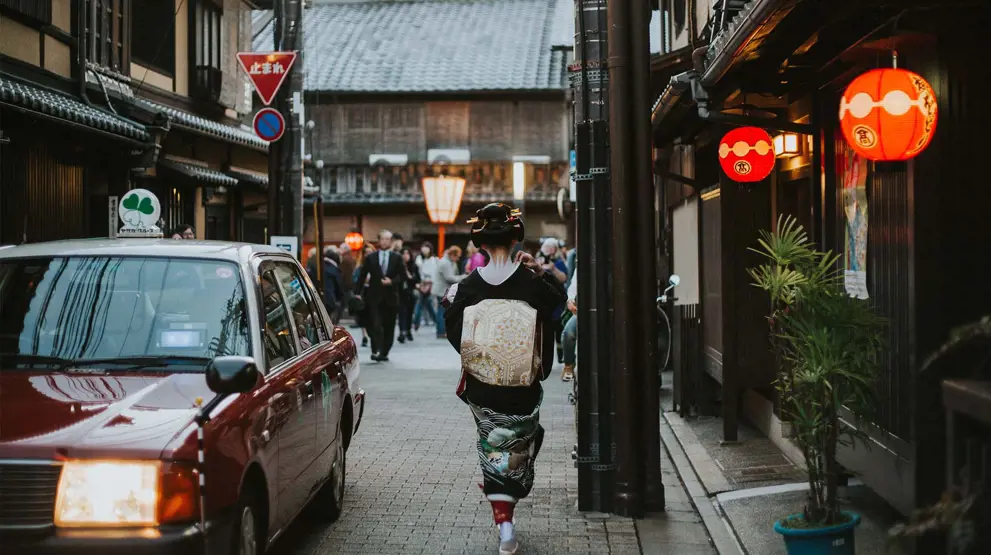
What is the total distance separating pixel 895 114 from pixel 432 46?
3564 cm

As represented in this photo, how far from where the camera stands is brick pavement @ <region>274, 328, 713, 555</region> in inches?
268

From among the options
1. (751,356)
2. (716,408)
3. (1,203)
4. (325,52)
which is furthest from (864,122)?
(325,52)

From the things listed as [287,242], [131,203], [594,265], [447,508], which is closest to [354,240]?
[287,242]

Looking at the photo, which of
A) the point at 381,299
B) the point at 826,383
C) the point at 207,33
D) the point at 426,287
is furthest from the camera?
the point at 426,287

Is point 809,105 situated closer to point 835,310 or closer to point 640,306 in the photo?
point 640,306

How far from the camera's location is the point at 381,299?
19031 millimetres

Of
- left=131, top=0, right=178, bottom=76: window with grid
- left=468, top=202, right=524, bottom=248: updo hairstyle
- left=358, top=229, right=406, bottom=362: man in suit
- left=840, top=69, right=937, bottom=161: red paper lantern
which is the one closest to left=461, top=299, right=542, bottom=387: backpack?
left=468, top=202, right=524, bottom=248: updo hairstyle

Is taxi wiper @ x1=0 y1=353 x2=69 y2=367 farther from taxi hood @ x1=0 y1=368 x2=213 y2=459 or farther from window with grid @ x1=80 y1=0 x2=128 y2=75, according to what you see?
window with grid @ x1=80 y1=0 x2=128 y2=75

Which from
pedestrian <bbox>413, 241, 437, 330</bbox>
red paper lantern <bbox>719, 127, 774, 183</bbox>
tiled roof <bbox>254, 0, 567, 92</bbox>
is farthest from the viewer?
tiled roof <bbox>254, 0, 567, 92</bbox>

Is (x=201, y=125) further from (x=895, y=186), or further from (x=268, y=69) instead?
(x=895, y=186)

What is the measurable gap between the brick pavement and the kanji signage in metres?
4.79

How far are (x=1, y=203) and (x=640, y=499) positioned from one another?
918 centimetres

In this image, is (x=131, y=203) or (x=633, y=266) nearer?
(x=633, y=266)

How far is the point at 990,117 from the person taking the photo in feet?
19.6
